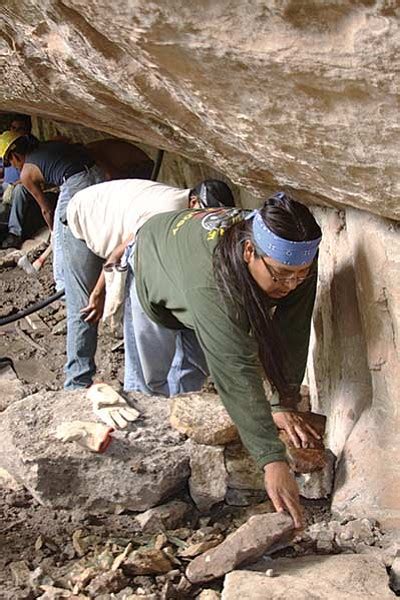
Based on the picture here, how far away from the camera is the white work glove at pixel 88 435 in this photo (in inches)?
119

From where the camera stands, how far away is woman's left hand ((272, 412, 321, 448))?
3127mm

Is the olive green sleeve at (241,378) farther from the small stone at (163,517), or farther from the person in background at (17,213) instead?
the person in background at (17,213)

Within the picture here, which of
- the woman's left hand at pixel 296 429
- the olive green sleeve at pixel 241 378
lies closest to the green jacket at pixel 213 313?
the olive green sleeve at pixel 241 378

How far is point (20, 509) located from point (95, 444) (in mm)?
411

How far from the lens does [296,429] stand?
3.15 metres

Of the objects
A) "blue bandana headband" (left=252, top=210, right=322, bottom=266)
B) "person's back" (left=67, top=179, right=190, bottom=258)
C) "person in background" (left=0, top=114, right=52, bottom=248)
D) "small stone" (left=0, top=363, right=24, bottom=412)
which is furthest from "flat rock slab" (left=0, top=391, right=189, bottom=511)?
"person in background" (left=0, top=114, right=52, bottom=248)

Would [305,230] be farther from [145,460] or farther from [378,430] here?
[145,460]

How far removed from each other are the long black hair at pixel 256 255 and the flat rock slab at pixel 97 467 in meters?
0.63

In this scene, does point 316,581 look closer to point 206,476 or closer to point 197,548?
point 197,548

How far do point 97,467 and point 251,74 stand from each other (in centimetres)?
167

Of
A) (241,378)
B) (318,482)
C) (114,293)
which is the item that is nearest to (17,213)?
(114,293)

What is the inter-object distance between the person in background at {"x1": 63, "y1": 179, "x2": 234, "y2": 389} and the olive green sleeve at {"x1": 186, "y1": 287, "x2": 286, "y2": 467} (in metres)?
1.13

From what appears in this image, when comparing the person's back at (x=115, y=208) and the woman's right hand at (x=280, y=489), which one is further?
the person's back at (x=115, y=208)

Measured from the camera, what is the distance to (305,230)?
8.61 ft
